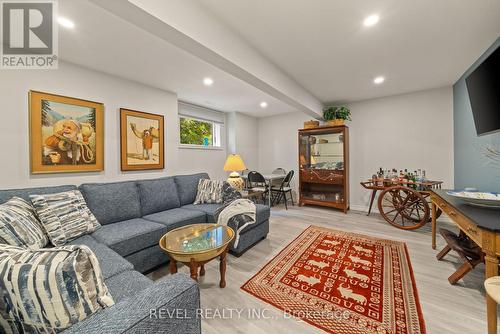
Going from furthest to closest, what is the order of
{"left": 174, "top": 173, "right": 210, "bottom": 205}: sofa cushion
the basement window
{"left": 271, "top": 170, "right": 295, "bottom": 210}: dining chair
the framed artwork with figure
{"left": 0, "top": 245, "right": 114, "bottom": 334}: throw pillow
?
1. {"left": 271, "top": 170, "right": 295, "bottom": 210}: dining chair
2. the basement window
3. {"left": 174, "top": 173, "right": 210, "bottom": 205}: sofa cushion
4. the framed artwork with figure
5. {"left": 0, "top": 245, "right": 114, "bottom": 334}: throw pillow

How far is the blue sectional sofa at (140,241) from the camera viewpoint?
2.31 ft

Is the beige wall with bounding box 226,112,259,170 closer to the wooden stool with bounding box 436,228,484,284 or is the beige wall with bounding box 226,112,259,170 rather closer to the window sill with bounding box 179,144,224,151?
the window sill with bounding box 179,144,224,151

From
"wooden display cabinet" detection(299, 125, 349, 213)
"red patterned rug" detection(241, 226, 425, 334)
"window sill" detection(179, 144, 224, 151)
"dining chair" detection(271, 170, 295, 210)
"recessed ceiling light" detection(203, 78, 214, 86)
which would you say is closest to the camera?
Answer: "red patterned rug" detection(241, 226, 425, 334)

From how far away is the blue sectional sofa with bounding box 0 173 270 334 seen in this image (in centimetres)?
71

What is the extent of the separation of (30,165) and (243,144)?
387 cm

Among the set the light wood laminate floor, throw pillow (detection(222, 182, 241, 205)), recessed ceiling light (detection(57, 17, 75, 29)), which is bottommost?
the light wood laminate floor

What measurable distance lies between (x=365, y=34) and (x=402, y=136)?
107 inches

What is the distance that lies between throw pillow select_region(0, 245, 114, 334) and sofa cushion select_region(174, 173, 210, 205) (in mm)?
2383

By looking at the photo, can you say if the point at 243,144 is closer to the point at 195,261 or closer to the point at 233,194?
the point at 233,194

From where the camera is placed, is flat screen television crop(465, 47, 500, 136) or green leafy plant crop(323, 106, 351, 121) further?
green leafy plant crop(323, 106, 351, 121)

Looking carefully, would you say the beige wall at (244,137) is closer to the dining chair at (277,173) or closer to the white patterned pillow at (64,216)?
the dining chair at (277,173)

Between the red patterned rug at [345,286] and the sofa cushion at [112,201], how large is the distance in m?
1.64

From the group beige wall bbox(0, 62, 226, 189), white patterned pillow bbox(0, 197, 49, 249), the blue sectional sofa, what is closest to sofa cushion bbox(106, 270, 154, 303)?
the blue sectional sofa

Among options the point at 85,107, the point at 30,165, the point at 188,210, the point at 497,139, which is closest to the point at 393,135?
the point at 497,139
